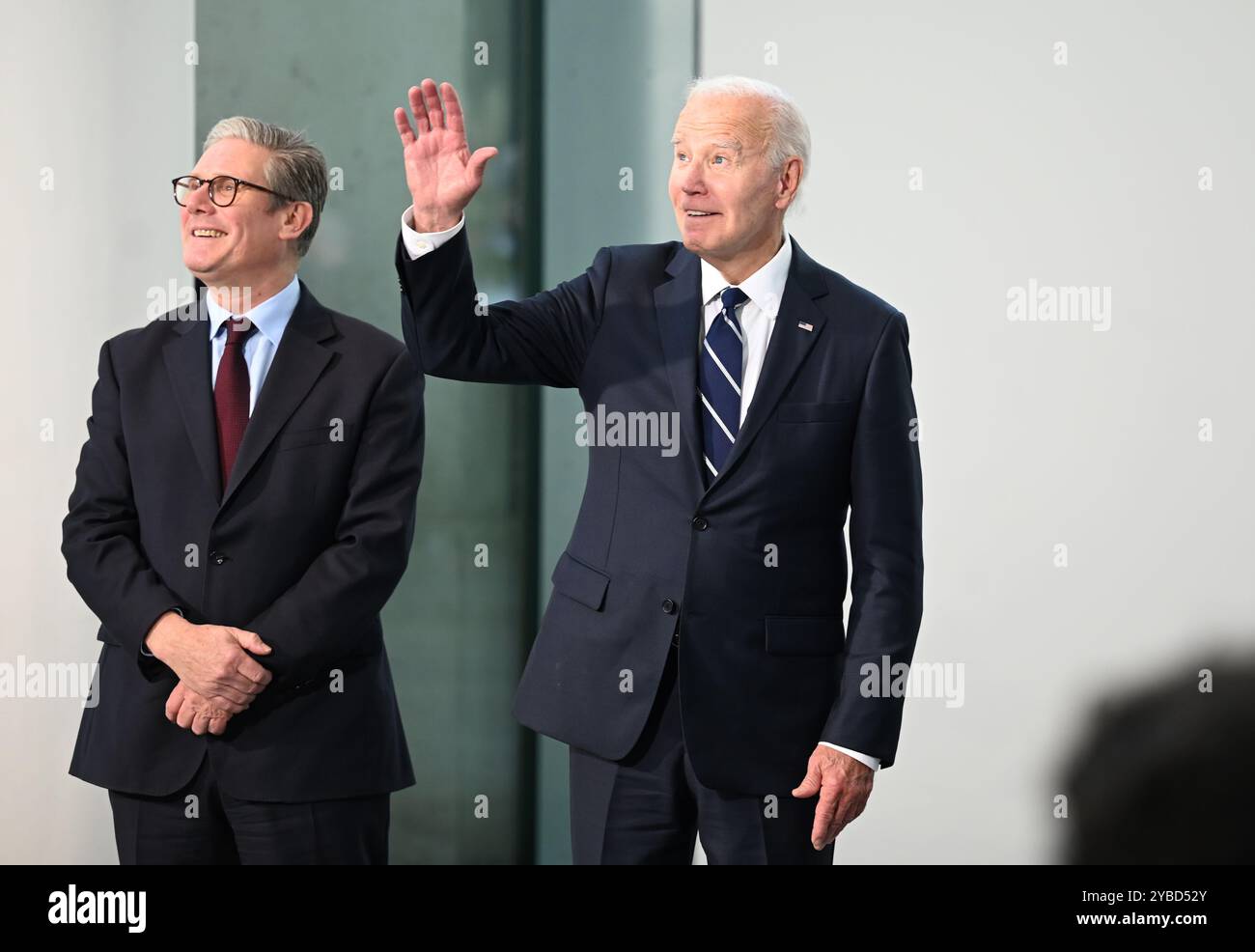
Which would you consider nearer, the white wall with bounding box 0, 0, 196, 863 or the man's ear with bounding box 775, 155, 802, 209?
the man's ear with bounding box 775, 155, 802, 209

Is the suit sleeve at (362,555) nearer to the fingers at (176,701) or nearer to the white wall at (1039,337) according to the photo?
the fingers at (176,701)

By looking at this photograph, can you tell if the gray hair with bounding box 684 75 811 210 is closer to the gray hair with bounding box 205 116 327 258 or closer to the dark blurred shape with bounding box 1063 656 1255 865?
the gray hair with bounding box 205 116 327 258

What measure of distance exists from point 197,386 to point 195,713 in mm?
556

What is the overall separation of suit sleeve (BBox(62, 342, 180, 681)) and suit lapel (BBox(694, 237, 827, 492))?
3.16 feet

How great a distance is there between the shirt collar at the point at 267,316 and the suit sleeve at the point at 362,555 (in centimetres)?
21

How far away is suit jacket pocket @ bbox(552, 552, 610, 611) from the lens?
7.56ft

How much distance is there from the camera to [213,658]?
2.33 m

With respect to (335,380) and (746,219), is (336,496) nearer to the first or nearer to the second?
(335,380)

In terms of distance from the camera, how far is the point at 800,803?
90.0 inches

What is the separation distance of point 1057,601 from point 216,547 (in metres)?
2.03

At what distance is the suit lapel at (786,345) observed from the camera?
2268 millimetres

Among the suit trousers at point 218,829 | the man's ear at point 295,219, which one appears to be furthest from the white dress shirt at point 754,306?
the suit trousers at point 218,829

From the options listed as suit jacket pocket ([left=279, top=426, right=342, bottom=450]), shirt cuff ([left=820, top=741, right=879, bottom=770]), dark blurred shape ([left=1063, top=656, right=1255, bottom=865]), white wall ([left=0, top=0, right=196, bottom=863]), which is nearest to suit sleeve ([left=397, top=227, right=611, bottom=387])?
suit jacket pocket ([left=279, top=426, right=342, bottom=450])
